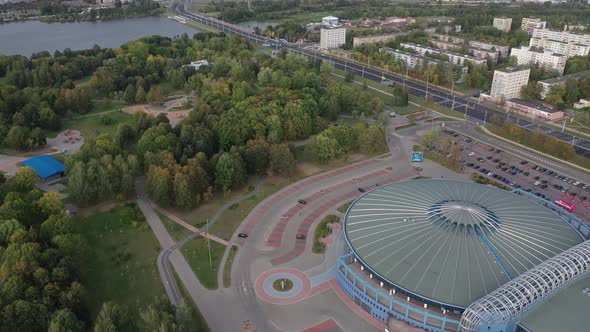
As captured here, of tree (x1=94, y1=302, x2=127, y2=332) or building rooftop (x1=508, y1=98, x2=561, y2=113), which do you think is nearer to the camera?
tree (x1=94, y1=302, x2=127, y2=332)

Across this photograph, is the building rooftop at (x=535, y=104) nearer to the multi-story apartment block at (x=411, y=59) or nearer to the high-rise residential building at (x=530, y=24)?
the multi-story apartment block at (x=411, y=59)

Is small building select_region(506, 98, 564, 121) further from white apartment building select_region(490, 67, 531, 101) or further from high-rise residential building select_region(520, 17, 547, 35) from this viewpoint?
high-rise residential building select_region(520, 17, 547, 35)

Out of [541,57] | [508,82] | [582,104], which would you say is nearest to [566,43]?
[541,57]

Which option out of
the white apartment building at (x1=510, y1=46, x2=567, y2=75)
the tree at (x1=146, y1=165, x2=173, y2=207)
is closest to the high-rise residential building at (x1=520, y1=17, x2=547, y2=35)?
the white apartment building at (x1=510, y1=46, x2=567, y2=75)

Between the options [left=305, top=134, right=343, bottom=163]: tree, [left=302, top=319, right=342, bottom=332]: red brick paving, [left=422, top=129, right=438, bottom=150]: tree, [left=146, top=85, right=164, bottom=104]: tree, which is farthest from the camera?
[left=146, top=85, right=164, bottom=104]: tree

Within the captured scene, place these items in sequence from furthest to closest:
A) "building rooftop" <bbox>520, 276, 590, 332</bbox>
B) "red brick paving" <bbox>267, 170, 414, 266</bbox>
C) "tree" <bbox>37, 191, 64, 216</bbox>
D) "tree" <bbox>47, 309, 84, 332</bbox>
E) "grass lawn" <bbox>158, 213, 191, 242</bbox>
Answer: "grass lawn" <bbox>158, 213, 191, 242</bbox>, "tree" <bbox>37, 191, 64, 216</bbox>, "red brick paving" <bbox>267, 170, 414, 266</bbox>, "building rooftop" <bbox>520, 276, 590, 332</bbox>, "tree" <bbox>47, 309, 84, 332</bbox>

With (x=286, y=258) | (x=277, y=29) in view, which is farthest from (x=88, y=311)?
(x=277, y=29)

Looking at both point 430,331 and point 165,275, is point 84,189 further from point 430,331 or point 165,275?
point 430,331
